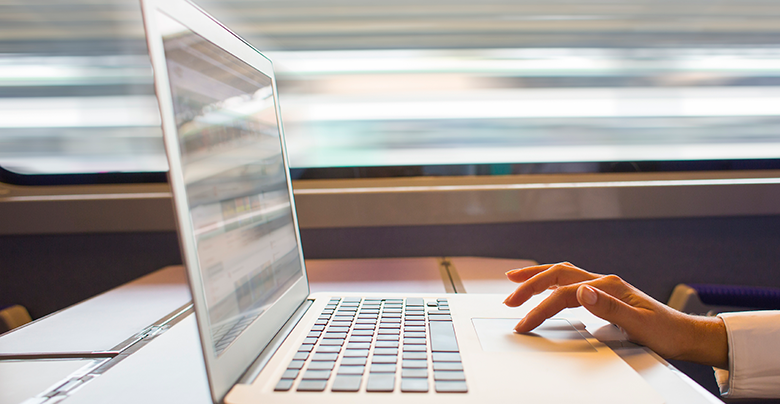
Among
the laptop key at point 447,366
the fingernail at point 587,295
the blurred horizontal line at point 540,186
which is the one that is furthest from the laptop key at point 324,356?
the blurred horizontal line at point 540,186

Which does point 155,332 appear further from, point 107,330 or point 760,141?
point 760,141

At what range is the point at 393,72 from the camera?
125 centimetres

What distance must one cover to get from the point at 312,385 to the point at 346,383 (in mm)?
35

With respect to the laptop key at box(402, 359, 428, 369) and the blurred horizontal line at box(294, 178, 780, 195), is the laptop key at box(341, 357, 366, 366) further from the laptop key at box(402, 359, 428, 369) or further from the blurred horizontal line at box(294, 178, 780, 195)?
the blurred horizontal line at box(294, 178, 780, 195)

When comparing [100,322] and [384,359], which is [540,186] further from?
[100,322]

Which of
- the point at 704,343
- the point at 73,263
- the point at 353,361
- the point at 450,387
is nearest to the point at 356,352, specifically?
the point at 353,361

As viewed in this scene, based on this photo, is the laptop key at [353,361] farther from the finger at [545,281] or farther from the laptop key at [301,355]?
the finger at [545,281]

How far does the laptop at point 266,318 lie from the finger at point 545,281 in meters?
0.03

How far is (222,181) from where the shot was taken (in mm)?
426

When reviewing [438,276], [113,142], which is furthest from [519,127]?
[113,142]

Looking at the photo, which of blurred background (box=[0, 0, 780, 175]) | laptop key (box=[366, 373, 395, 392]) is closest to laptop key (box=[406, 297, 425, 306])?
laptop key (box=[366, 373, 395, 392])

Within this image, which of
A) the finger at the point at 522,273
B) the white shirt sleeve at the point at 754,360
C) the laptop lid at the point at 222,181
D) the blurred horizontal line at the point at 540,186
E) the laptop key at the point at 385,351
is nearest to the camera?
the laptop lid at the point at 222,181

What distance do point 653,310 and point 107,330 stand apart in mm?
949

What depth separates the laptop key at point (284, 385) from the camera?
375 mm
